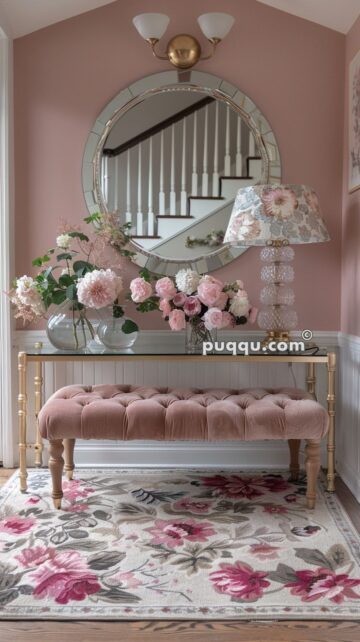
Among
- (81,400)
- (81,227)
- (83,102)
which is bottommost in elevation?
(81,400)

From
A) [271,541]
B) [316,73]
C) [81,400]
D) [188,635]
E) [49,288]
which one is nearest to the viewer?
[188,635]

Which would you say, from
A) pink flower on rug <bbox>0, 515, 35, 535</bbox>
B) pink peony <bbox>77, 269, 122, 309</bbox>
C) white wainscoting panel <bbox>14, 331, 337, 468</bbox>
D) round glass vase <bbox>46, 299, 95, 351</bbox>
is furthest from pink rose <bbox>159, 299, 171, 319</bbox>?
pink flower on rug <bbox>0, 515, 35, 535</bbox>

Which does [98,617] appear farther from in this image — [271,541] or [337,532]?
[337,532]

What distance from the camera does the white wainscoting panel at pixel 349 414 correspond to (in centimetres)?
296

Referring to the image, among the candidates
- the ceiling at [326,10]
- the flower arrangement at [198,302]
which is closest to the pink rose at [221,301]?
the flower arrangement at [198,302]

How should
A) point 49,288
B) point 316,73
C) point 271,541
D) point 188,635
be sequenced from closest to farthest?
point 188,635 → point 271,541 → point 49,288 → point 316,73

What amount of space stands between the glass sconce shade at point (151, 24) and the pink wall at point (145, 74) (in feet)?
0.50

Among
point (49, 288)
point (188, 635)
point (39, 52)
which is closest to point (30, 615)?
point (188, 635)

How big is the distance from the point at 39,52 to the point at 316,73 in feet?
4.66

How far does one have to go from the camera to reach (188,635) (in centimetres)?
177

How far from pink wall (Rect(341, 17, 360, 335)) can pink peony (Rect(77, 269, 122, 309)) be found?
116cm

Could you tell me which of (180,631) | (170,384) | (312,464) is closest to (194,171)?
(170,384)

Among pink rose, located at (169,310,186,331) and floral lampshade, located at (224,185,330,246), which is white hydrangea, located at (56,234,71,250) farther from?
floral lampshade, located at (224,185,330,246)

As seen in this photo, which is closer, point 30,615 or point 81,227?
point 30,615
